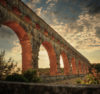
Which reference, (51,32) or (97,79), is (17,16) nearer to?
(51,32)

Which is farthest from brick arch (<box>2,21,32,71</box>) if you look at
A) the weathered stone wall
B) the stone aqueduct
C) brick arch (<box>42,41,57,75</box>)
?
the weathered stone wall

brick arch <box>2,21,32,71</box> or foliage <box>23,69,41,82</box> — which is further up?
brick arch <box>2,21,32,71</box>

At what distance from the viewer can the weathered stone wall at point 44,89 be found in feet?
5.52

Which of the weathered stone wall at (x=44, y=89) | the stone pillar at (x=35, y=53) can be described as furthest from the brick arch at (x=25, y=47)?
the weathered stone wall at (x=44, y=89)

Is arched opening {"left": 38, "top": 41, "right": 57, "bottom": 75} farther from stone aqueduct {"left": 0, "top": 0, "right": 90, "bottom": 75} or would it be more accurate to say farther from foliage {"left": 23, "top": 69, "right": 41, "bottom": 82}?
foliage {"left": 23, "top": 69, "right": 41, "bottom": 82}

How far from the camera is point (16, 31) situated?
9.28 metres

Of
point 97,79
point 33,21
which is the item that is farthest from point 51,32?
point 97,79

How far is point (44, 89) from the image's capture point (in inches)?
81.5

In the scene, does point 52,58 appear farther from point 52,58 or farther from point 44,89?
point 44,89

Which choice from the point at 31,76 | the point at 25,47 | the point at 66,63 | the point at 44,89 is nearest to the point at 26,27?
the point at 25,47

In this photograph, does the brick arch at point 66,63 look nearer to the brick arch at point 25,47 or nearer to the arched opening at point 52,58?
the arched opening at point 52,58

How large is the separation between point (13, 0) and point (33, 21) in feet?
9.38

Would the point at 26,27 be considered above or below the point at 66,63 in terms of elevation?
above

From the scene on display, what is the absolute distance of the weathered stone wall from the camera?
1684 mm
